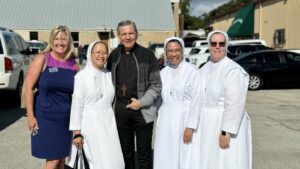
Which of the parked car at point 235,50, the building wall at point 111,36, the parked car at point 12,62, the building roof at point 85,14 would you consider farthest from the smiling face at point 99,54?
the building wall at point 111,36

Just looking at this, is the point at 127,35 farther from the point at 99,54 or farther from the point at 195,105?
the point at 195,105

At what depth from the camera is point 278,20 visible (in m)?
30.6

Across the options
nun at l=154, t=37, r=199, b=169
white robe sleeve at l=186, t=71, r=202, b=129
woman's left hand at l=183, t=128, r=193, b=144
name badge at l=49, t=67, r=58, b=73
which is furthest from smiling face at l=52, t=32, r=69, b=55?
woman's left hand at l=183, t=128, r=193, b=144

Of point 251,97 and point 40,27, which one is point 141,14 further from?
point 251,97

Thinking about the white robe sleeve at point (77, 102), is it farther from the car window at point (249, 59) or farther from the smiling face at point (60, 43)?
the car window at point (249, 59)

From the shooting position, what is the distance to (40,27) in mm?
47594

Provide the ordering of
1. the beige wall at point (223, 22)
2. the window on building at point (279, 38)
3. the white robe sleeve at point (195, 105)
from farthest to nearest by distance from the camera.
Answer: the beige wall at point (223, 22), the window on building at point (279, 38), the white robe sleeve at point (195, 105)

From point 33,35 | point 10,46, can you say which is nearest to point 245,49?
point 10,46

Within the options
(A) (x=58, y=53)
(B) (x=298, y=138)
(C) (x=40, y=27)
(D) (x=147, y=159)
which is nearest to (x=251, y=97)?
(B) (x=298, y=138)

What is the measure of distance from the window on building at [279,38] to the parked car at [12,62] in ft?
67.3

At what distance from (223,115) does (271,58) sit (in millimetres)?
14344

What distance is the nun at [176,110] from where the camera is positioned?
4738mm

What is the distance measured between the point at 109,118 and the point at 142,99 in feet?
1.37

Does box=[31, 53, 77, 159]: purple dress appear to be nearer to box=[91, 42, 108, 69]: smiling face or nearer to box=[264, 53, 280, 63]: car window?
box=[91, 42, 108, 69]: smiling face
